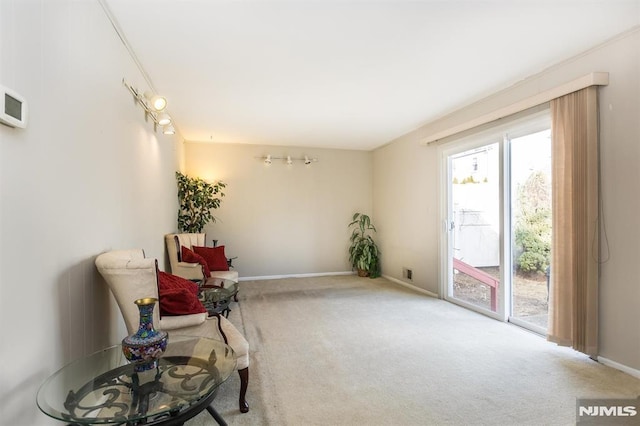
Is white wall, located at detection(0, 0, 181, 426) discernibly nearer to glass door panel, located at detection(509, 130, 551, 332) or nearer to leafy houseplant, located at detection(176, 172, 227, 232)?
leafy houseplant, located at detection(176, 172, 227, 232)

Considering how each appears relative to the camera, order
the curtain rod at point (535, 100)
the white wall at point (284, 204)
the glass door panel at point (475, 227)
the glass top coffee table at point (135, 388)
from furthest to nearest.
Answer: the white wall at point (284, 204)
the glass door panel at point (475, 227)
the curtain rod at point (535, 100)
the glass top coffee table at point (135, 388)

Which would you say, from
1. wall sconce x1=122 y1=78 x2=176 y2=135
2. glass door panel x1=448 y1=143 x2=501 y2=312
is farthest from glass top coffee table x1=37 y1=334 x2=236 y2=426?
glass door panel x1=448 y1=143 x2=501 y2=312

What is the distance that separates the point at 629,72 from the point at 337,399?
3286 mm

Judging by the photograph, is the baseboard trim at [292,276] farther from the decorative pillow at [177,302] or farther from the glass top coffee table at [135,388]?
the glass top coffee table at [135,388]

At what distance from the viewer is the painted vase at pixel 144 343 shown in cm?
136

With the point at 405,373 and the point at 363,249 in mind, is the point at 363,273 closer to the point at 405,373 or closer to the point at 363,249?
the point at 363,249

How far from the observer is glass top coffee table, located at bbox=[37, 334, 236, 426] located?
115cm

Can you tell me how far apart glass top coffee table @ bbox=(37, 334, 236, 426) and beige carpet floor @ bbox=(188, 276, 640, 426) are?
0.61 meters

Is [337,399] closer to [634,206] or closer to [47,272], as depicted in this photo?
[47,272]

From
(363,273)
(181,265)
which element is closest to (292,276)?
(363,273)

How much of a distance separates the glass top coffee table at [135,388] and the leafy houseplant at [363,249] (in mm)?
4698

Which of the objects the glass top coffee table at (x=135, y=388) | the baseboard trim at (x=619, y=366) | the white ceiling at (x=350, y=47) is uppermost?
the white ceiling at (x=350, y=47)

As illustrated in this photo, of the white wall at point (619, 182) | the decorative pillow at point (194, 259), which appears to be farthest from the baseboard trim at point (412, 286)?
the decorative pillow at point (194, 259)

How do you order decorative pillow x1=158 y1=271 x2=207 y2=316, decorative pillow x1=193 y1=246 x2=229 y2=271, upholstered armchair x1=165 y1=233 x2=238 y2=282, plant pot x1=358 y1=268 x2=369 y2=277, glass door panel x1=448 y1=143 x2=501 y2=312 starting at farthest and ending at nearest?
1. plant pot x1=358 y1=268 x2=369 y2=277
2. decorative pillow x1=193 y1=246 x2=229 y2=271
3. upholstered armchair x1=165 y1=233 x2=238 y2=282
4. glass door panel x1=448 y1=143 x2=501 y2=312
5. decorative pillow x1=158 y1=271 x2=207 y2=316
